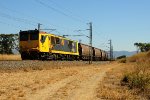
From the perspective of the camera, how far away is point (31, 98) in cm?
1237

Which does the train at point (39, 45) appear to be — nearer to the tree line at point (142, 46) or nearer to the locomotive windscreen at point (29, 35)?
the locomotive windscreen at point (29, 35)

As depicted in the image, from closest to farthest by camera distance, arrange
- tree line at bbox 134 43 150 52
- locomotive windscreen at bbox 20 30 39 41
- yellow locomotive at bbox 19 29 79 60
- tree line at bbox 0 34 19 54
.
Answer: yellow locomotive at bbox 19 29 79 60 → locomotive windscreen at bbox 20 30 39 41 → tree line at bbox 0 34 19 54 → tree line at bbox 134 43 150 52

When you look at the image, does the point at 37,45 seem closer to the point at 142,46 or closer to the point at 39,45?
the point at 39,45

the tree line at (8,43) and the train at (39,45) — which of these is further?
the tree line at (8,43)

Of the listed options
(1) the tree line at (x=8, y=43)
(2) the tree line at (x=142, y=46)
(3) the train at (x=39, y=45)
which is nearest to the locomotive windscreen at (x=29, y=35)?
(3) the train at (x=39, y=45)

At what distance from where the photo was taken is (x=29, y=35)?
37.3 m

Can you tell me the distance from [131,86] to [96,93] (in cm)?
269

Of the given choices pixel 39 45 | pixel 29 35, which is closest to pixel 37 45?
pixel 39 45

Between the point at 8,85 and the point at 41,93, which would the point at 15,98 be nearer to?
the point at 41,93

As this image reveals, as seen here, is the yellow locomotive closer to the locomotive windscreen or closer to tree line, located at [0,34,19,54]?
the locomotive windscreen

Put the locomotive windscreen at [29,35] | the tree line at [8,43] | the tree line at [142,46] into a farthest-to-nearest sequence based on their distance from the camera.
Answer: the tree line at [142,46]
the tree line at [8,43]
the locomotive windscreen at [29,35]

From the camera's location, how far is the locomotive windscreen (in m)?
37.0

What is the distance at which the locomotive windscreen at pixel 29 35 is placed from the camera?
37.0 m

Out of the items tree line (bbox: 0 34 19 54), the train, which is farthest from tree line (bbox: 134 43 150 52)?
the train
